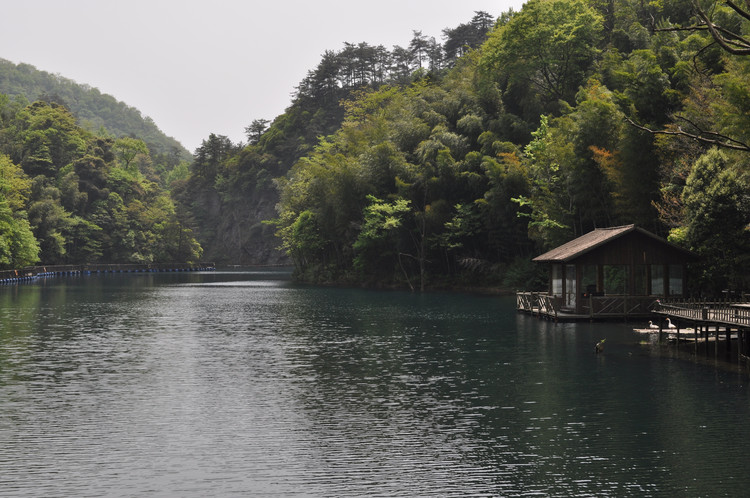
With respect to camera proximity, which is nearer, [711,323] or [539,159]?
[711,323]

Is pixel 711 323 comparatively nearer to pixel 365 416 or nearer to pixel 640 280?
pixel 640 280

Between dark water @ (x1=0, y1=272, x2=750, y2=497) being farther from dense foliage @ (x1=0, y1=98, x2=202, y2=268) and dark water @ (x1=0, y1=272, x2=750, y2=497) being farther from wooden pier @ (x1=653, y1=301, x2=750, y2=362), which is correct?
dense foliage @ (x1=0, y1=98, x2=202, y2=268)

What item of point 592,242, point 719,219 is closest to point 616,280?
point 592,242

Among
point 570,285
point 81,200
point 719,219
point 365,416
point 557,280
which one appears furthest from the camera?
point 81,200

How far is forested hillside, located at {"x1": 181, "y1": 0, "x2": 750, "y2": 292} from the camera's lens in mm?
42688

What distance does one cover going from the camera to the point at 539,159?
2611 inches

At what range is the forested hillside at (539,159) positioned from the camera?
42.7m

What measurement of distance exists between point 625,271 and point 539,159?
23419mm

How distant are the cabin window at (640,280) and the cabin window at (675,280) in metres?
1.41

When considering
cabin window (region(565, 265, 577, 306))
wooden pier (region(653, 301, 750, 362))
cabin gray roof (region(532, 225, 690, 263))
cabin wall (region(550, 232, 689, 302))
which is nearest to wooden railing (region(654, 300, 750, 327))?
wooden pier (region(653, 301, 750, 362))

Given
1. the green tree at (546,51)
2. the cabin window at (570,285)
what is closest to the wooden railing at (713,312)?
the cabin window at (570,285)

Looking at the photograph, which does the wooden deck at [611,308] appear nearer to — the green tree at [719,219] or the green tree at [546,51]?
the green tree at [719,219]

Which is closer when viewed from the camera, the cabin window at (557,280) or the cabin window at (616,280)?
the cabin window at (616,280)

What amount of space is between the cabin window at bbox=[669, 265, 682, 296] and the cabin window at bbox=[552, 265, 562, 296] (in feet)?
22.1
